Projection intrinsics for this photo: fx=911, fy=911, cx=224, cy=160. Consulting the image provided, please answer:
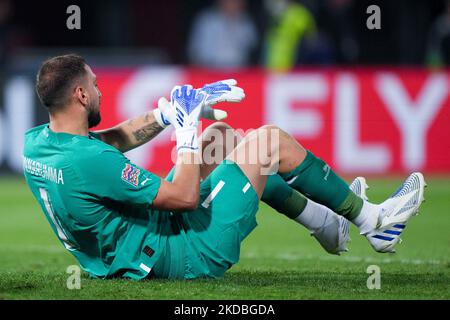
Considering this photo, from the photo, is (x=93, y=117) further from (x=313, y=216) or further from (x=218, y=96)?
(x=313, y=216)

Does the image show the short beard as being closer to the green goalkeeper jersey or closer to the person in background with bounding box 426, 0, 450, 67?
the green goalkeeper jersey

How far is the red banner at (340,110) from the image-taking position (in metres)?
12.4

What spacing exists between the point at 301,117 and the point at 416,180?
6890 millimetres

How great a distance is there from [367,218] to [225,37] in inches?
375

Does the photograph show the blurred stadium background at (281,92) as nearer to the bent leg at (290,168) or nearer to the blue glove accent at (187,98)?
the bent leg at (290,168)

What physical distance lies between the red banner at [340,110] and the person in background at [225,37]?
2.08 meters

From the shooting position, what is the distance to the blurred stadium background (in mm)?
6836

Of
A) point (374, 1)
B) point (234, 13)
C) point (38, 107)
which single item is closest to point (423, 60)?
point (374, 1)

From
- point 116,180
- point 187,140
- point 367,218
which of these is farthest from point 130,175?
point 367,218

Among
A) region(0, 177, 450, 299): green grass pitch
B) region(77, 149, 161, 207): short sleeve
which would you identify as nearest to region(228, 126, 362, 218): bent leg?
region(0, 177, 450, 299): green grass pitch

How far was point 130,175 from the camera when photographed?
499 centimetres

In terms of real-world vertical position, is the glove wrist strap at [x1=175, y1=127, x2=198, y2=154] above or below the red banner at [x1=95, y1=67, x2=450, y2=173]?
above

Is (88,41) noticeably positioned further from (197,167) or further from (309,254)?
(197,167)

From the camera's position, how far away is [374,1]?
1722cm
